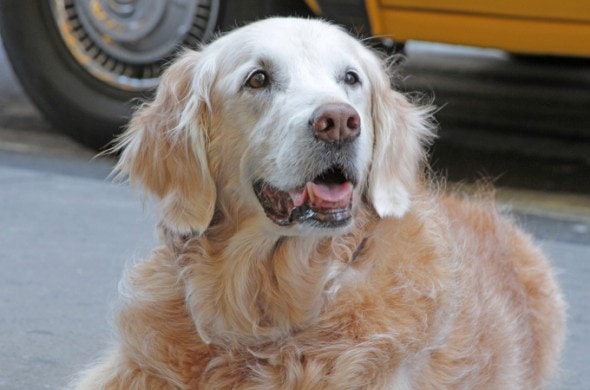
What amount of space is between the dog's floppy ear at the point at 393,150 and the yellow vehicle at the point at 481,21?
6.99 ft

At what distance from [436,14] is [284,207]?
9.06ft

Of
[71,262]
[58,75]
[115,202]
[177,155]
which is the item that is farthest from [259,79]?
[58,75]

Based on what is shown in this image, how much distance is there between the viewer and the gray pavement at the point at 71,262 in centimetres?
464

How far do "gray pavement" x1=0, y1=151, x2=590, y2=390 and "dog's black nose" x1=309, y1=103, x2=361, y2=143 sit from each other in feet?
2.11

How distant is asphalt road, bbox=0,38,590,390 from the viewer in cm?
482

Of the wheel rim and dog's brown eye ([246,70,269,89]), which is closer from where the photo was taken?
dog's brown eye ([246,70,269,89])

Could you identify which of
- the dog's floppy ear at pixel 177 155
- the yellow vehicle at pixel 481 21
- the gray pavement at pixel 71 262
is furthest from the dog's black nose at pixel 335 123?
the yellow vehicle at pixel 481 21

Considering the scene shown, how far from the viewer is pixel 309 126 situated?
11.3ft

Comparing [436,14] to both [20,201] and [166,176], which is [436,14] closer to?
[20,201]

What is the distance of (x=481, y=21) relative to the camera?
6.10 metres

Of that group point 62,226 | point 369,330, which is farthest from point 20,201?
point 369,330

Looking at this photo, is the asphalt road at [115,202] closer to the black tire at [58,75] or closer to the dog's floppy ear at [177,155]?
the dog's floppy ear at [177,155]

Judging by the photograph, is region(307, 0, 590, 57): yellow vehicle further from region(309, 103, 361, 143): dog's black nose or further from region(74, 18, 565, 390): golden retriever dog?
region(309, 103, 361, 143): dog's black nose

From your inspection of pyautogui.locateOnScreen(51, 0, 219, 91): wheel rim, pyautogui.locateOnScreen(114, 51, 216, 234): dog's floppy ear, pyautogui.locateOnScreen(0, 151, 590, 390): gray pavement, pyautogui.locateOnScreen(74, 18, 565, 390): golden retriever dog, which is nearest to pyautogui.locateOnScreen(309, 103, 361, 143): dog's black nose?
A: pyautogui.locateOnScreen(74, 18, 565, 390): golden retriever dog
